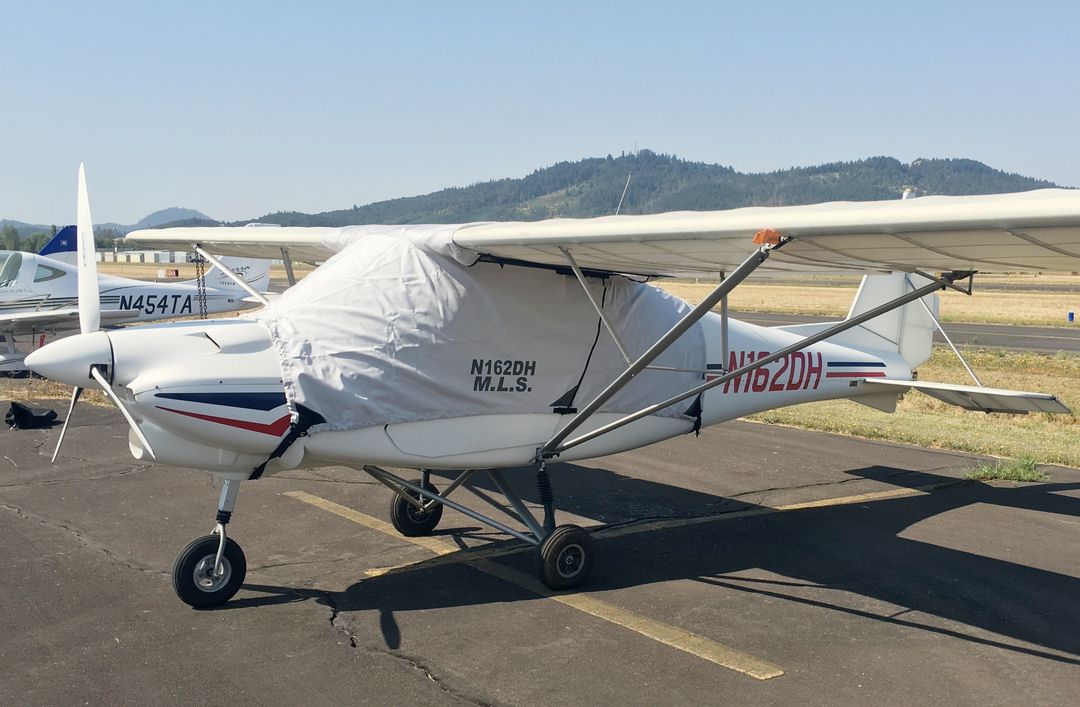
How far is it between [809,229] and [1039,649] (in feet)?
9.78

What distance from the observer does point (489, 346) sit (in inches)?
282

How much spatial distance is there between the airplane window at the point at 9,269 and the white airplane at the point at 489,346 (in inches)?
635

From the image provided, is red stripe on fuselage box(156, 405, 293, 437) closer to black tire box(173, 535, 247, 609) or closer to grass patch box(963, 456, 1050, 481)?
black tire box(173, 535, 247, 609)

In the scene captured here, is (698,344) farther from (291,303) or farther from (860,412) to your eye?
(860,412)

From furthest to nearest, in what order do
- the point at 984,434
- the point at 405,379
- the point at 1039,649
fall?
the point at 984,434 < the point at 405,379 < the point at 1039,649

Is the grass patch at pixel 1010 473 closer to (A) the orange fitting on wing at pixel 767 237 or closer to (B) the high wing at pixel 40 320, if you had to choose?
(A) the orange fitting on wing at pixel 767 237

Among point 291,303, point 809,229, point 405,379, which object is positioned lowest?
point 405,379

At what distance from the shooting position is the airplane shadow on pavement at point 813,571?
643 centimetres

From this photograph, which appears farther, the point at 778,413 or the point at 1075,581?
the point at 778,413

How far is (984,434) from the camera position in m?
13.3

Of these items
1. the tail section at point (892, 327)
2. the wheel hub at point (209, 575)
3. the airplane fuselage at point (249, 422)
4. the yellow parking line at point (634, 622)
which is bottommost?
the yellow parking line at point (634, 622)

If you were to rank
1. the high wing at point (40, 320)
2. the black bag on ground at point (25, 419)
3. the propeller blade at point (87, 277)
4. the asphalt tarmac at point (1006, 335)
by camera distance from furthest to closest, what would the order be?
the asphalt tarmac at point (1006, 335) < the high wing at point (40, 320) < the black bag on ground at point (25, 419) < the propeller blade at point (87, 277)

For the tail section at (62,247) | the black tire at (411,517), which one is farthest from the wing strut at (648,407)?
the tail section at (62,247)

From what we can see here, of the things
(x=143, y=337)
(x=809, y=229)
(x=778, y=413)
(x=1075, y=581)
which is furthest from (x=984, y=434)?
(x=143, y=337)
